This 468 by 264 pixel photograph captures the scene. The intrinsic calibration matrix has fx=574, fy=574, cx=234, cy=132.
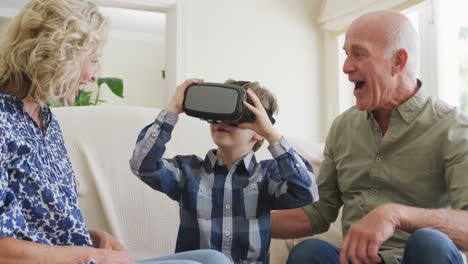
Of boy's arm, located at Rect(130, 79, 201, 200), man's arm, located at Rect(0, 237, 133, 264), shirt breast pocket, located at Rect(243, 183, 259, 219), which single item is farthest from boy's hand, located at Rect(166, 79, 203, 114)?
man's arm, located at Rect(0, 237, 133, 264)

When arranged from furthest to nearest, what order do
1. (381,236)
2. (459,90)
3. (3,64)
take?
1. (459,90)
2. (381,236)
3. (3,64)

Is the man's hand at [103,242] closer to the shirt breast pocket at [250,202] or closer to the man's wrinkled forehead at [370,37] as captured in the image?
the shirt breast pocket at [250,202]

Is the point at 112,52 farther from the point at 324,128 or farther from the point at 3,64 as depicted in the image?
the point at 3,64

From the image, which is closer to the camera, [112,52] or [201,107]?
[201,107]

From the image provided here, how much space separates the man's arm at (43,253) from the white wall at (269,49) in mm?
2594

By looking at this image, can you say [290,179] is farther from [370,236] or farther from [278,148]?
[370,236]

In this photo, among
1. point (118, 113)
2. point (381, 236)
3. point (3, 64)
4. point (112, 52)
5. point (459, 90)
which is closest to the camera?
point (3, 64)

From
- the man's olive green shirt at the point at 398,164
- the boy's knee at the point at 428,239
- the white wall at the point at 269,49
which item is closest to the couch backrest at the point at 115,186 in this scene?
the man's olive green shirt at the point at 398,164

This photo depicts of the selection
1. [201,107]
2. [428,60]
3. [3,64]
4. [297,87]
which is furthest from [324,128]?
[3,64]

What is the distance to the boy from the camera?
49.8 inches

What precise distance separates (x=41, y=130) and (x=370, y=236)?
67 cm

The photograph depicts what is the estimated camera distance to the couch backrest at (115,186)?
171cm

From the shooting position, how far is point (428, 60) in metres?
3.02

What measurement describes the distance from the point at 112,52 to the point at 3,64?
606cm
